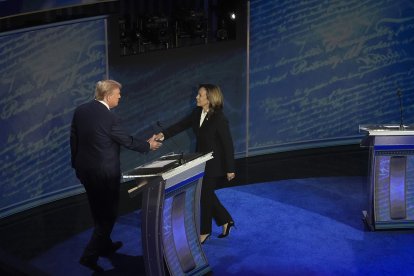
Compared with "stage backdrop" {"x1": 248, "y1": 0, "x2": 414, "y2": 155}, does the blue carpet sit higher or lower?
lower

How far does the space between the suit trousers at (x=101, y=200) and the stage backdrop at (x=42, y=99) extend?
102cm

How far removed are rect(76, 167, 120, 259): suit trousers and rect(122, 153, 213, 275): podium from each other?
1.54 ft

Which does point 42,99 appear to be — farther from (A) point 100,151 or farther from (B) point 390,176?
(B) point 390,176

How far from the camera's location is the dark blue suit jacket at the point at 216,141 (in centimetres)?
582

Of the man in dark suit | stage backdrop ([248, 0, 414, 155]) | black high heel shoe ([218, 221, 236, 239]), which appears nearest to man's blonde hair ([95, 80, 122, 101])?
the man in dark suit

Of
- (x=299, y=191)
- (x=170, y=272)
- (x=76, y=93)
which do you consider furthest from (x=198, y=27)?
(x=170, y=272)

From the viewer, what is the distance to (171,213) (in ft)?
15.9

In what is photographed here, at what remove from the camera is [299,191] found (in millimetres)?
7562

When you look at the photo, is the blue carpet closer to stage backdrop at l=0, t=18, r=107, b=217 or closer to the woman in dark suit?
the woman in dark suit

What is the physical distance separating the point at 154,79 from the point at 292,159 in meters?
2.42

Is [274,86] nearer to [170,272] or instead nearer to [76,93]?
[76,93]

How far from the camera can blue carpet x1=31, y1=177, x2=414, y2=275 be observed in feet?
18.0

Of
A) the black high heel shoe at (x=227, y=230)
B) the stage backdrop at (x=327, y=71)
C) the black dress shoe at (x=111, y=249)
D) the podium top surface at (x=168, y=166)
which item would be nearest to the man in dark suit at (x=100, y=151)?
the black dress shoe at (x=111, y=249)

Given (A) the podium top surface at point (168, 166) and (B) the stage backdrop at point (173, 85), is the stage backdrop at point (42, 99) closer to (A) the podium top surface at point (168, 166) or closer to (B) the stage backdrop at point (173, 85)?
(B) the stage backdrop at point (173, 85)
